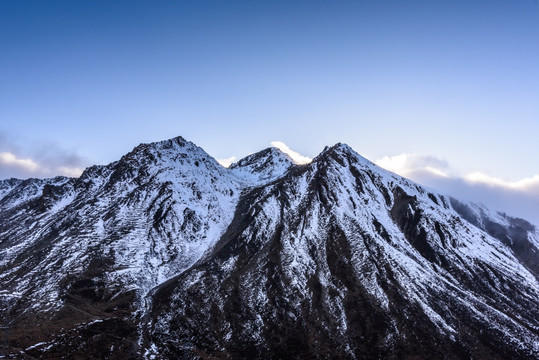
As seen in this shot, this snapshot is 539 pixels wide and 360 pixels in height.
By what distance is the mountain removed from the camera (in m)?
95.5

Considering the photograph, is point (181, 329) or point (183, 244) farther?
point (183, 244)

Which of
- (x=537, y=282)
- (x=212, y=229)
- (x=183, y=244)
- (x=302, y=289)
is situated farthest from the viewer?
(x=212, y=229)

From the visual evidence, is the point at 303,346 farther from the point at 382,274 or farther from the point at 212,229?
the point at 212,229

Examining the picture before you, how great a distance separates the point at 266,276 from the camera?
128125 mm

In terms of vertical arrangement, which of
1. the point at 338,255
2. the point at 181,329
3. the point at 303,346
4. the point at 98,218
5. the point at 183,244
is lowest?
the point at 303,346

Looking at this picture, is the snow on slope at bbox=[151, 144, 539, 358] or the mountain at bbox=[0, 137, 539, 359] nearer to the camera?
the mountain at bbox=[0, 137, 539, 359]

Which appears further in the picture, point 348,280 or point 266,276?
point 266,276

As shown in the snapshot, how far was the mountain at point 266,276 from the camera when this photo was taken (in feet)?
313

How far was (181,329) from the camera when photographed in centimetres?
10119

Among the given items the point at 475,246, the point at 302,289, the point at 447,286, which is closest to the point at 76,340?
the point at 302,289

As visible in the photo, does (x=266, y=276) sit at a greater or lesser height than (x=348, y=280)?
greater

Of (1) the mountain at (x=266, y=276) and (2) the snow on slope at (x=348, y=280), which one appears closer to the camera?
(1) the mountain at (x=266, y=276)

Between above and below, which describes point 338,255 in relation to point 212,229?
below

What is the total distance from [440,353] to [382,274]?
38193 millimetres
